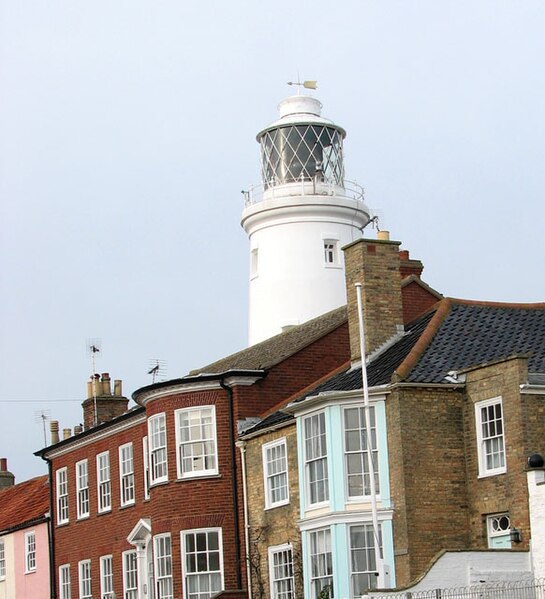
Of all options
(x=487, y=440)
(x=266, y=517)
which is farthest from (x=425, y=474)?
(x=266, y=517)

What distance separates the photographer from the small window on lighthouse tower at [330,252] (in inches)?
2010

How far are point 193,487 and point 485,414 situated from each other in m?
9.28

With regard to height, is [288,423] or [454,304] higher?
[454,304]

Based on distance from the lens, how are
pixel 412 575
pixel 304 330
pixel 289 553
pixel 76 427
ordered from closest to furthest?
1. pixel 412 575
2. pixel 289 553
3. pixel 304 330
4. pixel 76 427

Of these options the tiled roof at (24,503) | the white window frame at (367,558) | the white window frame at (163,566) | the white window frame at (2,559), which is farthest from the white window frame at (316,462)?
the white window frame at (2,559)

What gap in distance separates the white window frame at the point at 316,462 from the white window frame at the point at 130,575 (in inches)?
421

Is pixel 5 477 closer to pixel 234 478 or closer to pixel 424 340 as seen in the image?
pixel 234 478

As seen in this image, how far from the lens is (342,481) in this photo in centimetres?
3238

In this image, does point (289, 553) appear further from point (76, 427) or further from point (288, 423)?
point (76, 427)

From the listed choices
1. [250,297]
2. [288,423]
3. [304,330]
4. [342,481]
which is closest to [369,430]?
[342,481]

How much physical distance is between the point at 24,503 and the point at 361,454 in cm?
2563

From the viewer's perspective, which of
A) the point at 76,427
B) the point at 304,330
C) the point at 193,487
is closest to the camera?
the point at 193,487

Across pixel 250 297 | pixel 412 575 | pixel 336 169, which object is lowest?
pixel 412 575

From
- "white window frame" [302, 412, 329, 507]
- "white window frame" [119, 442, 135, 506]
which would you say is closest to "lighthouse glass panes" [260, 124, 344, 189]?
"white window frame" [119, 442, 135, 506]
